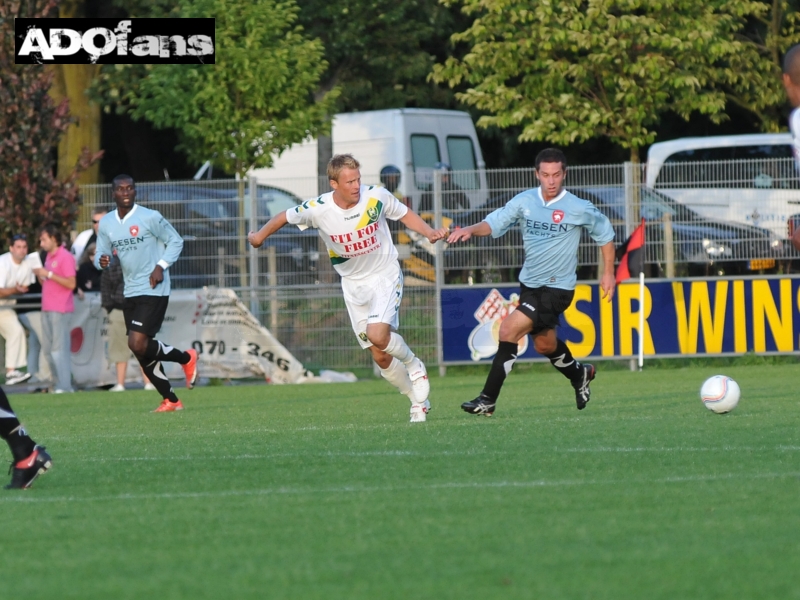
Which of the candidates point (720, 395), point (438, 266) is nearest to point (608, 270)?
point (720, 395)

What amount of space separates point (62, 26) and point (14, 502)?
68.7 ft

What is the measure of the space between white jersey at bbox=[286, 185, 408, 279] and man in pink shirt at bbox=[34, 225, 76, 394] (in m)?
8.11

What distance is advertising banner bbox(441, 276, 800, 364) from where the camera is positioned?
19250 millimetres

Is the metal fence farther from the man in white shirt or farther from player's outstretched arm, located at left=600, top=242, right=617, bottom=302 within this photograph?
player's outstretched arm, located at left=600, top=242, right=617, bottom=302

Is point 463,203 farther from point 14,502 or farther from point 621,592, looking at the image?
point 621,592

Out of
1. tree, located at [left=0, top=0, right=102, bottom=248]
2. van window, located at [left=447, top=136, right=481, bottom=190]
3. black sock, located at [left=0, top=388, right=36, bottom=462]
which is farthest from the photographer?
van window, located at [left=447, top=136, right=481, bottom=190]

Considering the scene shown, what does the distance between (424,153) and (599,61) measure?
3.76 m

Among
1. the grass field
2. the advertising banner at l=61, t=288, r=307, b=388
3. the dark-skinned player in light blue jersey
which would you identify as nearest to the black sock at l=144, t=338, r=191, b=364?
the dark-skinned player in light blue jersey

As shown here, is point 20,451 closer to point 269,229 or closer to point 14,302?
point 269,229

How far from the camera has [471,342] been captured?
1972 cm

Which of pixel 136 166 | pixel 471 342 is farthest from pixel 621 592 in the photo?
pixel 136 166

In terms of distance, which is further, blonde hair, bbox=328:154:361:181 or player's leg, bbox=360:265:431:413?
player's leg, bbox=360:265:431:413

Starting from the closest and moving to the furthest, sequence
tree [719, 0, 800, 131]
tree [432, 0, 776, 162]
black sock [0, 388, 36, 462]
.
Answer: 1. black sock [0, 388, 36, 462]
2. tree [432, 0, 776, 162]
3. tree [719, 0, 800, 131]

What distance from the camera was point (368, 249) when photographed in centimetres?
1133
